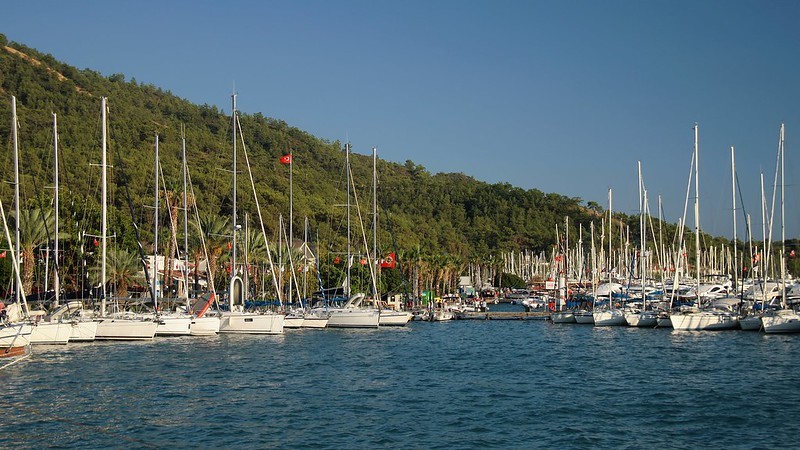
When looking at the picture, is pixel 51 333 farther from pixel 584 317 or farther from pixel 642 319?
pixel 584 317

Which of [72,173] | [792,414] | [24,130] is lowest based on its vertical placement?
[792,414]

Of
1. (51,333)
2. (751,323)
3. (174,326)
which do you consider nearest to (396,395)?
(51,333)

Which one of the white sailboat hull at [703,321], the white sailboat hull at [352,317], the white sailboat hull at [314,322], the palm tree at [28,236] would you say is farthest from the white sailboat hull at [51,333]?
the white sailboat hull at [703,321]

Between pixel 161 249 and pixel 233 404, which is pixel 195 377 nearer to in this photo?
pixel 233 404

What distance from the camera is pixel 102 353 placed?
42.6m

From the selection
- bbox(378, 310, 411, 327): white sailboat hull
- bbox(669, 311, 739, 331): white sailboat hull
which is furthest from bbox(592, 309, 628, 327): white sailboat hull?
bbox(378, 310, 411, 327): white sailboat hull

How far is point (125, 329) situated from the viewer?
47375mm

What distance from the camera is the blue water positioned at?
25.2 m

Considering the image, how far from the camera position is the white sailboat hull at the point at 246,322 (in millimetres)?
53969

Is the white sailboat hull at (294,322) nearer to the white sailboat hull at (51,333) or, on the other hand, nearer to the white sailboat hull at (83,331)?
the white sailboat hull at (83,331)

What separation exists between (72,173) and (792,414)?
81.4 meters

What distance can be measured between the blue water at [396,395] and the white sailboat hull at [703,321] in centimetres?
822

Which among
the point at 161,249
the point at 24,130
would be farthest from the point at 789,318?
the point at 24,130

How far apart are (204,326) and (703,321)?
118 feet
